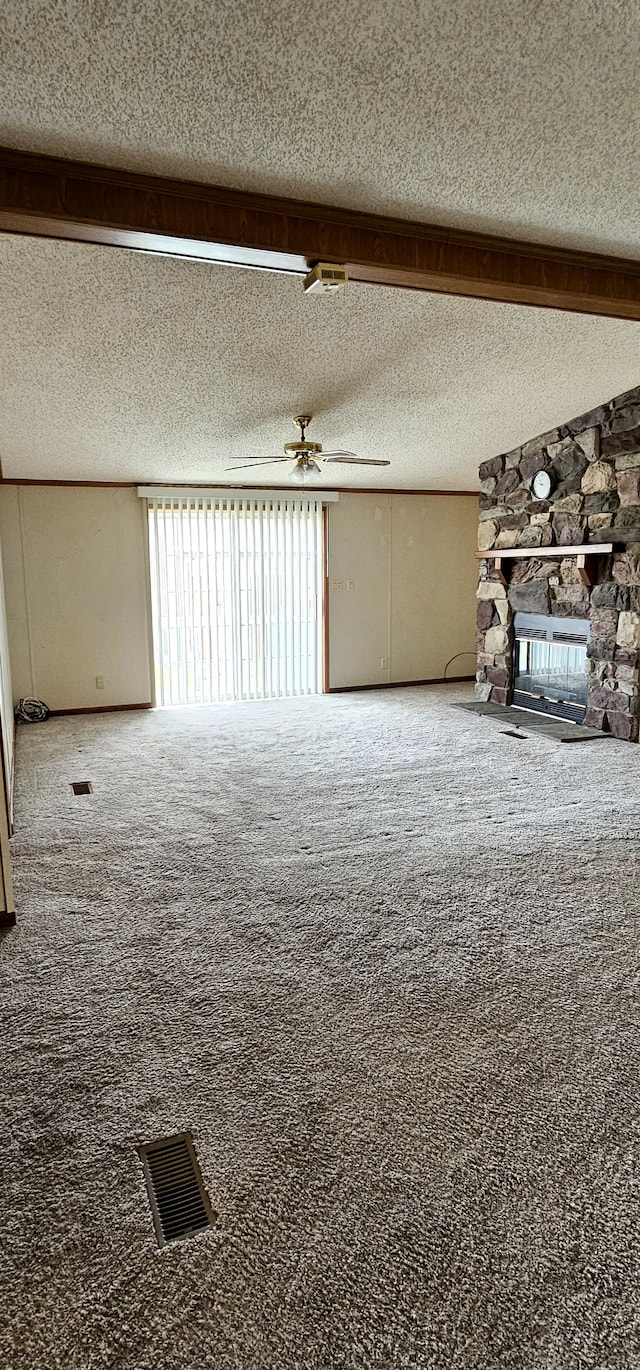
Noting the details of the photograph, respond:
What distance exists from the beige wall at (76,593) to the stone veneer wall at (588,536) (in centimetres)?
339

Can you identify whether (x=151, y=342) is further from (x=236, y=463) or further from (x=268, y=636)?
(x=268, y=636)

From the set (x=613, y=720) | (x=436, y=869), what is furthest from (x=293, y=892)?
(x=613, y=720)

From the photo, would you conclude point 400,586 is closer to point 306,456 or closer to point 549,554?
point 549,554

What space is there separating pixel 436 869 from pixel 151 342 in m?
3.07

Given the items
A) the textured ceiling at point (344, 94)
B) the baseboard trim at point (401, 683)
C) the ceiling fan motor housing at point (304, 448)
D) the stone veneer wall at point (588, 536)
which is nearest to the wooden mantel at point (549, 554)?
the stone veneer wall at point (588, 536)

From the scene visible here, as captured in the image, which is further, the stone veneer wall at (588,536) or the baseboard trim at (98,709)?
the baseboard trim at (98,709)

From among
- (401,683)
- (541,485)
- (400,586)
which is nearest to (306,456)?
(541,485)

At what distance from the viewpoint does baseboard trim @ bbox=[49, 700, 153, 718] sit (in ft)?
22.3

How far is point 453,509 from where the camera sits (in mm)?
8133

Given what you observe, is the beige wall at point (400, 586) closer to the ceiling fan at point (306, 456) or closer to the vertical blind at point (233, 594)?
the vertical blind at point (233, 594)

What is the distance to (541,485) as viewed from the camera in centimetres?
615

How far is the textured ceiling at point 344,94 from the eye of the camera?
187cm

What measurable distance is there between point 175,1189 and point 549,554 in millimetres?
5447

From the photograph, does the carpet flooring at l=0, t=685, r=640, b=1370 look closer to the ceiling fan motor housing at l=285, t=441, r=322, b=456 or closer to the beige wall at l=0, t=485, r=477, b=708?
the ceiling fan motor housing at l=285, t=441, r=322, b=456
